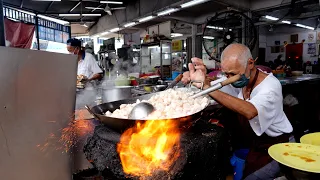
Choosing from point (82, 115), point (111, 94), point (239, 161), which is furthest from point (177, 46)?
point (82, 115)

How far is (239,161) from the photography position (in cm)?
254

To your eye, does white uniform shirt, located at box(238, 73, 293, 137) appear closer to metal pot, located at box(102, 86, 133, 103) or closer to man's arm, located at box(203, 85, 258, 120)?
man's arm, located at box(203, 85, 258, 120)

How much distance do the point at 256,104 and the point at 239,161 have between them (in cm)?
86

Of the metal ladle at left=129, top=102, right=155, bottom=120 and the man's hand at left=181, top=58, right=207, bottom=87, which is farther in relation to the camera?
the man's hand at left=181, top=58, right=207, bottom=87

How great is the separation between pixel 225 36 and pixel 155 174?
496cm

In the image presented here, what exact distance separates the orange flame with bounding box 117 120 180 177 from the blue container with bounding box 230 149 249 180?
1514 millimetres

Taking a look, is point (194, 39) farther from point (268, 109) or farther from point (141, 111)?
point (141, 111)

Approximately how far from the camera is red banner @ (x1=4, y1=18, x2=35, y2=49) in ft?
26.9

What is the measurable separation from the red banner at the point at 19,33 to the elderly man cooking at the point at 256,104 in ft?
28.0

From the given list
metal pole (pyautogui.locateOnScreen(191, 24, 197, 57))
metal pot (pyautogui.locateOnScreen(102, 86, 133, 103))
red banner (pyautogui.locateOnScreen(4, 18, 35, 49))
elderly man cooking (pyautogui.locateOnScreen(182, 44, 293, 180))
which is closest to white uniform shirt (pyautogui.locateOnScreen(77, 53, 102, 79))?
metal pot (pyautogui.locateOnScreen(102, 86, 133, 103))

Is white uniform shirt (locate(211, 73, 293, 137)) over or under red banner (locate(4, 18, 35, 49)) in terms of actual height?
under

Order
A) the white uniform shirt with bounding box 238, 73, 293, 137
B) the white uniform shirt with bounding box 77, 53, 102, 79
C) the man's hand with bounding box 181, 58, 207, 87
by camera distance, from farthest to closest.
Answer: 1. the white uniform shirt with bounding box 77, 53, 102, 79
2. the white uniform shirt with bounding box 238, 73, 293, 137
3. the man's hand with bounding box 181, 58, 207, 87

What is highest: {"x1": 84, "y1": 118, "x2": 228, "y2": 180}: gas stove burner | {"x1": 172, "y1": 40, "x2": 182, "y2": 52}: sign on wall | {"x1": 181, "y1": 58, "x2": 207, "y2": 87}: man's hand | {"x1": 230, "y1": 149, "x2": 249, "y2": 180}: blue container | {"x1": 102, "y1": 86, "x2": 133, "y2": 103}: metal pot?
{"x1": 172, "y1": 40, "x2": 182, "y2": 52}: sign on wall

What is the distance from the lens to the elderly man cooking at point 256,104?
1939mm
